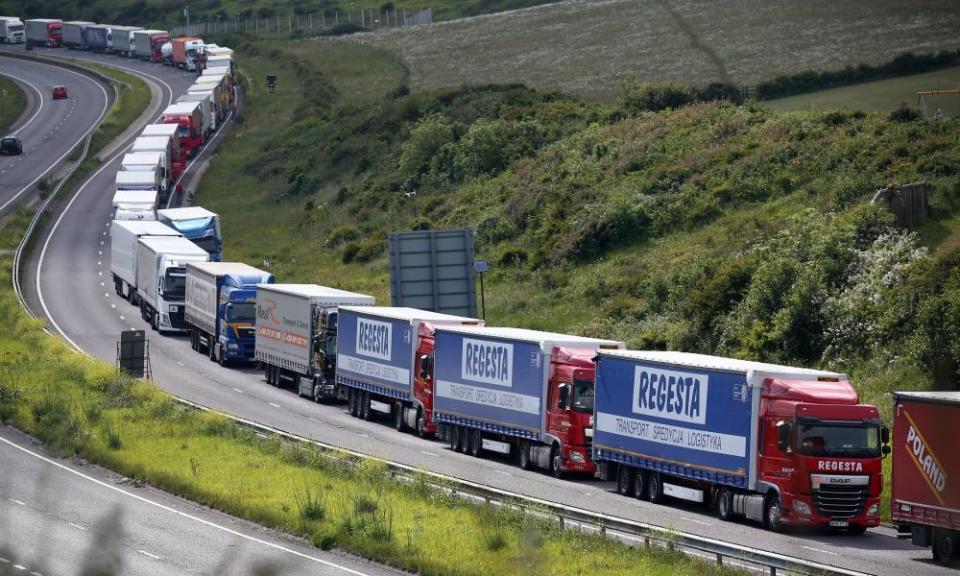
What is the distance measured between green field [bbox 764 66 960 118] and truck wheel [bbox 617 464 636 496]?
41.6m

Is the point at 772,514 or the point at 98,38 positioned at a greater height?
the point at 98,38

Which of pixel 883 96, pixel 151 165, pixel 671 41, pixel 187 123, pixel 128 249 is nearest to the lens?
pixel 128 249

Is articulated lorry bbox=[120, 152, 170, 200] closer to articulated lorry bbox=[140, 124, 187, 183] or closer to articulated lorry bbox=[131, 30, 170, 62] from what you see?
articulated lorry bbox=[140, 124, 187, 183]

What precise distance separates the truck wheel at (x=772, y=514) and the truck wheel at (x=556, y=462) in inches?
294

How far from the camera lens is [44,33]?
169625 millimetres

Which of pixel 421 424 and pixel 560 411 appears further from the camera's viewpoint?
pixel 421 424

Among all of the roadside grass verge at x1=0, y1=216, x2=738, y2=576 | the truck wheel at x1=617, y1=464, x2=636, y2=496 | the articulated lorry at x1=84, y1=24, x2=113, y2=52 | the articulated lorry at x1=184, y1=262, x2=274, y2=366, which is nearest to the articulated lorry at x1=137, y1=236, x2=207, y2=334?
the articulated lorry at x1=184, y1=262, x2=274, y2=366

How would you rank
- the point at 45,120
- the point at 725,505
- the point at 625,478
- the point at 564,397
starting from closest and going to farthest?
the point at 725,505, the point at 625,478, the point at 564,397, the point at 45,120

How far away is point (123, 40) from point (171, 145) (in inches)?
2829

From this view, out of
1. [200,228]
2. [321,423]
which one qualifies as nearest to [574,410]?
[321,423]

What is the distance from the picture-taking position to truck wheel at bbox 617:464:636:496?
3064 centimetres

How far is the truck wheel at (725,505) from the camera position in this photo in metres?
27.6

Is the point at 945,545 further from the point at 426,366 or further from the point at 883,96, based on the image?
the point at 883,96

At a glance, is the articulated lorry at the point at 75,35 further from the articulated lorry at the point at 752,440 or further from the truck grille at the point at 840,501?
the truck grille at the point at 840,501
